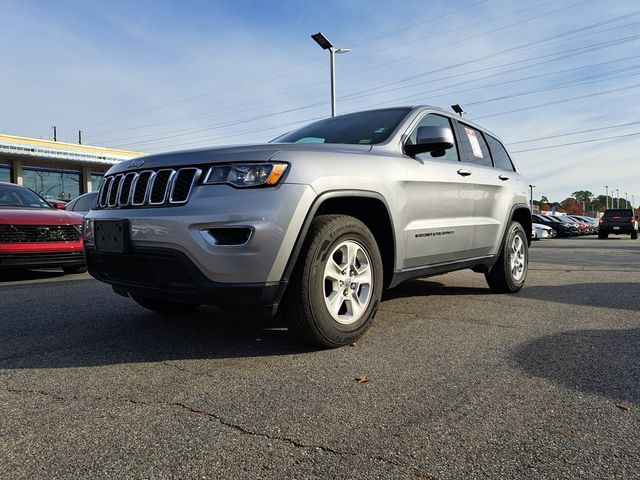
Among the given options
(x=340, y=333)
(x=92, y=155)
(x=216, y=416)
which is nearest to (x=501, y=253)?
(x=340, y=333)

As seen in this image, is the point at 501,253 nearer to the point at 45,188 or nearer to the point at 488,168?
the point at 488,168

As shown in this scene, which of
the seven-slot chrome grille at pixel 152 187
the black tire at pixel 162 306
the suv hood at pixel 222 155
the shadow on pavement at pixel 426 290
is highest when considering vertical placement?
the suv hood at pixel 222 155

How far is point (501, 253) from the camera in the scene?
5.46 m

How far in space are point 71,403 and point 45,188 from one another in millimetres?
31591

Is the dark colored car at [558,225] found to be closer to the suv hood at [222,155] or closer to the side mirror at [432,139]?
the side mirror at [432,139]

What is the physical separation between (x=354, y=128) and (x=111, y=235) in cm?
211

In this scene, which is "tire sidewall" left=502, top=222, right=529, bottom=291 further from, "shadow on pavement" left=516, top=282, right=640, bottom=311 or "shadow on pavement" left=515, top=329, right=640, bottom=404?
"shadow on pavement" left=515, top=329, right=640, bottom=404

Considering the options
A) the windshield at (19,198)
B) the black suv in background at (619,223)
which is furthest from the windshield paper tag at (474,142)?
the black suv in background at (619,223)

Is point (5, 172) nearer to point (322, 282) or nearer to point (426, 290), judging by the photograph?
point (426, 290)

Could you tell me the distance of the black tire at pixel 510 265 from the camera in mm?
5496

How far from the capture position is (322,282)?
10.3ft

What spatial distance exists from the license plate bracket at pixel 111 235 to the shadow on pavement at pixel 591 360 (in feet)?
8.16

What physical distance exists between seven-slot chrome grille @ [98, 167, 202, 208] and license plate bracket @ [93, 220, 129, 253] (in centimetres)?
15

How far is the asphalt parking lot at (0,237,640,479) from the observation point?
6.11 ft
